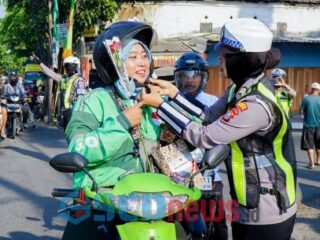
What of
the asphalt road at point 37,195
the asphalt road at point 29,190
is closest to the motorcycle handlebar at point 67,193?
the asphalt road at point 37,195

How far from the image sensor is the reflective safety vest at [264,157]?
9.46 feet

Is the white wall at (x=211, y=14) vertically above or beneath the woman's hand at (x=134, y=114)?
above

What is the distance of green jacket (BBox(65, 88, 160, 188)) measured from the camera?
2.75 metres

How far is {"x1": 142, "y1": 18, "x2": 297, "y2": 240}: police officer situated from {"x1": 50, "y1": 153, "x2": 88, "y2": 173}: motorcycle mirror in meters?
0.54

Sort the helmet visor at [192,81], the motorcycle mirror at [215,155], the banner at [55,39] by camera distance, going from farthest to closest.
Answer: the banner at [55,39]
the helmet visor at [192,81]
the motorcycle mirror at [215,155]

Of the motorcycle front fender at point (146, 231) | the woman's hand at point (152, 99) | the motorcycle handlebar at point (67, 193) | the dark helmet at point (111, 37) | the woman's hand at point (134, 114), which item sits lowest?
the motorcycle front fender at point (146, 231)

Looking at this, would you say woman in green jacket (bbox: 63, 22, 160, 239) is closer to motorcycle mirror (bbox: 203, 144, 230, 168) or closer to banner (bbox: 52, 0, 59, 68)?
motorcycle mirror (bbox: 203, 144, 230, 168)

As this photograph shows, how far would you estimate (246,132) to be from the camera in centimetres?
283

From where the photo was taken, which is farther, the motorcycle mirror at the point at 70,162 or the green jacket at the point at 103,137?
the green jacket at the point at 103,137

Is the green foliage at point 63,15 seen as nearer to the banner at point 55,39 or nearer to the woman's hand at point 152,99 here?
the banner at point 55,39

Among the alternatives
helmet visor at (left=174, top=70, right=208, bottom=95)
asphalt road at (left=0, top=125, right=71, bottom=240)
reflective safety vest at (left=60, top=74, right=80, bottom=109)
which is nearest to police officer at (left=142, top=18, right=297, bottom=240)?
helmet visor at (left=174, top=70, right=208, bottom=95)

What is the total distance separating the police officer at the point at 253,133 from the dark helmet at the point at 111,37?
26 cm

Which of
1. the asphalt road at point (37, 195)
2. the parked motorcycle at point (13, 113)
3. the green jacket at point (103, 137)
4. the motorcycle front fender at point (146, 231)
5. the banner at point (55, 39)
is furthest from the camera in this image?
the banner at point (55, 39)

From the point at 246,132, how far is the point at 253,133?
6 cm
